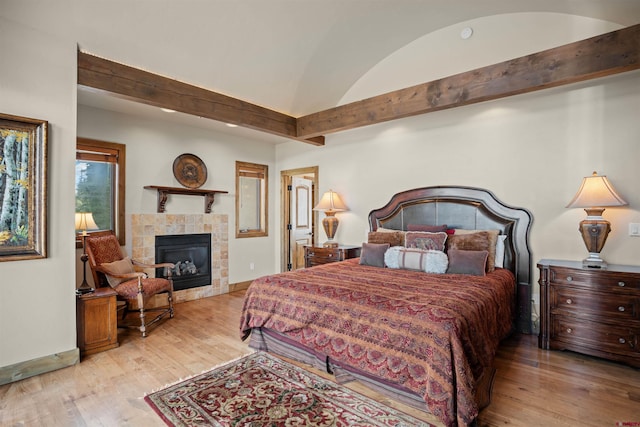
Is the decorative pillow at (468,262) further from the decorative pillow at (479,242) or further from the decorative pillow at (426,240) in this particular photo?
the decorative pillow at (426,240)

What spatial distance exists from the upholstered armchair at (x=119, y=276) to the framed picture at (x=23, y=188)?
893mm

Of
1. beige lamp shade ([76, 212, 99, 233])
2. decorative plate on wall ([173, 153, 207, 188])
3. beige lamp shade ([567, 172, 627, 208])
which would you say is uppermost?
decorative plate on wall ([173, 153, 207, 188])

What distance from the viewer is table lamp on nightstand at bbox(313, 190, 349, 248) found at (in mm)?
4832

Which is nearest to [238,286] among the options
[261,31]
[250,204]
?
[250,204]

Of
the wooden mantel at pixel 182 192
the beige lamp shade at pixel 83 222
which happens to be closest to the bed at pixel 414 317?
the beige lamp shade at pixel 83 222

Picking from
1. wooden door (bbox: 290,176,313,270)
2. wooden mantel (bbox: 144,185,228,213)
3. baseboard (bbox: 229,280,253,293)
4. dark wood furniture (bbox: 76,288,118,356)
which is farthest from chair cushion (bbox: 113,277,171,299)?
wooden door (bbox: 290,176,313,270)

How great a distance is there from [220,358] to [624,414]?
2.86 m

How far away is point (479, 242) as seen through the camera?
11.0 ft

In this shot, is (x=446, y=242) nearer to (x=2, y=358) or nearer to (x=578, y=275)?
(x=578, y=275)

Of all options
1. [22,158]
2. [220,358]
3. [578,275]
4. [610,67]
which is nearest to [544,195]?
[578,275]

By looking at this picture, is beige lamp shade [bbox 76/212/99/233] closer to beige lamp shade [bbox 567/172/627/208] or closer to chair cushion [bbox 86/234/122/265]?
chair cushion [bbox 86/234/122/265]

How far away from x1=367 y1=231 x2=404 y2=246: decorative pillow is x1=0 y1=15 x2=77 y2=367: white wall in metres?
3.14

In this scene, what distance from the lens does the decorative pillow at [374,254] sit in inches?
142

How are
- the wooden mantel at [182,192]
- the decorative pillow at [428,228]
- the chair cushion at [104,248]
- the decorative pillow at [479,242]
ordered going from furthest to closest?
the wooden mantel at [182,192], the decorative pillow at [428,228], the chair cushion at [104,248], the decorative pillow at [479,242]
